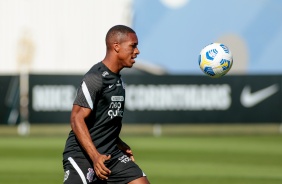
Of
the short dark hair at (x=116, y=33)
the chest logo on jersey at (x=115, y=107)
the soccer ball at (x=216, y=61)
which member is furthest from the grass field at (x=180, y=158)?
the short dark hair at (x=116, y=33)

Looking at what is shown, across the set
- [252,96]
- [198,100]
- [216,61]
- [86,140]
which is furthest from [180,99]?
[86,140]

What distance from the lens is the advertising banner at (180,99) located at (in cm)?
2736

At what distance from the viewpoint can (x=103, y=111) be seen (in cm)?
927

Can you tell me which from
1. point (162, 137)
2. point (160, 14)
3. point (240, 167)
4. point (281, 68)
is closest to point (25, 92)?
point (162, 137)

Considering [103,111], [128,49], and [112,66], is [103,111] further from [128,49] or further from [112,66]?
[128,49]

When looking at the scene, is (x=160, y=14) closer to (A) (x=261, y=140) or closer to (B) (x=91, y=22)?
(B) (x=91, y=22)

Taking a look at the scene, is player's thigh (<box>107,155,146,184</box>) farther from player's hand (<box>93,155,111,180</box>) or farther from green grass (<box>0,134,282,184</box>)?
green grass (<box>0,134,282,184</box>)

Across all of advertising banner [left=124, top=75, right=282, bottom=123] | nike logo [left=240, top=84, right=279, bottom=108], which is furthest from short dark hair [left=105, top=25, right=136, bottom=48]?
nike logo [left=240, top=84, right=279, bottom=108]

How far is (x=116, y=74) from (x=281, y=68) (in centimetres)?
3105

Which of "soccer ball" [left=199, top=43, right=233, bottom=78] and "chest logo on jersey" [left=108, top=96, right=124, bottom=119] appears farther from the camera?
"soccer ball" [left=199, top=43, right=233, bottom=78]

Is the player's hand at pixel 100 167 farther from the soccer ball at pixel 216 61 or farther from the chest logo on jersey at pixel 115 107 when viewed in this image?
the soccer ball at pixel 216 61

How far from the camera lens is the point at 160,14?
39.2 metres

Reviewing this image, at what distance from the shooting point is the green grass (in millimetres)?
16203

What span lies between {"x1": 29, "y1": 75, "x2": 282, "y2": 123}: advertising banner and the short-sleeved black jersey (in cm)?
1796
